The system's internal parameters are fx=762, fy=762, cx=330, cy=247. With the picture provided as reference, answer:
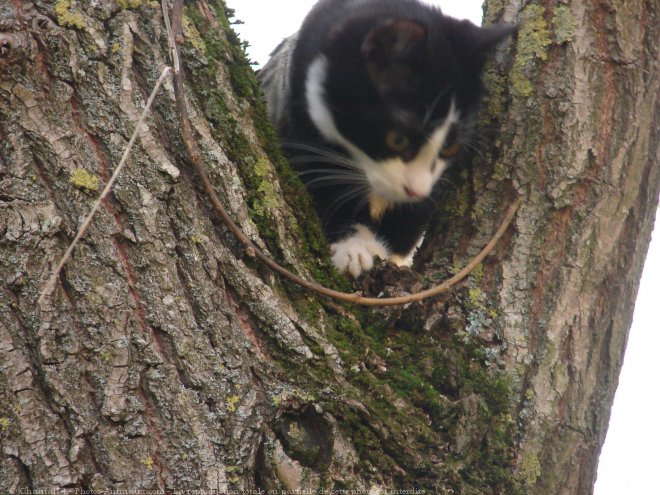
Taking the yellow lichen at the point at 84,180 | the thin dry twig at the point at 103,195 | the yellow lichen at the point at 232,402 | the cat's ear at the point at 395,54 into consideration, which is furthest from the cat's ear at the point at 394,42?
the yellow lichen at the point at 232,402

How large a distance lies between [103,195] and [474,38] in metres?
1.40

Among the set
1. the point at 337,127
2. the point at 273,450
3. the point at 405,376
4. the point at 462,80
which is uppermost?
the point at 462,80

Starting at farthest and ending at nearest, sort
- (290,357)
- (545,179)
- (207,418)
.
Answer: (545,179)
(290,357)
(207,418)

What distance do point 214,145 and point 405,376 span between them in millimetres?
671

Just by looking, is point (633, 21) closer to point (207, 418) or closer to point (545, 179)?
point (545, 179)

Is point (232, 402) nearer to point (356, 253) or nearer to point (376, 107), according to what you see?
point (356, 253)

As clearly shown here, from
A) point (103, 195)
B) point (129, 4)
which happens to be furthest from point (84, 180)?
point (129, 4)

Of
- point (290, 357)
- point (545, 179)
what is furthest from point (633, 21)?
point (290, 357)

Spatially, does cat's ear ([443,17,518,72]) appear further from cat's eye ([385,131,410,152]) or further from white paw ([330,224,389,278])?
white paw ([330,224,389,278])

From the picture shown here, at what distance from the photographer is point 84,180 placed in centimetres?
144

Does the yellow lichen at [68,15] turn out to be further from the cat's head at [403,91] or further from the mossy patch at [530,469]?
the mossy patch at [530,469]

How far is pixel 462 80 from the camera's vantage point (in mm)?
2496

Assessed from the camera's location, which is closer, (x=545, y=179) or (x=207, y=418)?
(x=207, y=418)

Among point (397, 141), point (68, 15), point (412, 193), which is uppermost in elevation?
point (397, 141)
